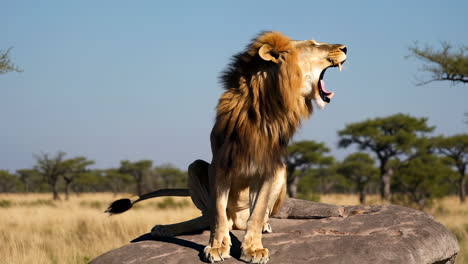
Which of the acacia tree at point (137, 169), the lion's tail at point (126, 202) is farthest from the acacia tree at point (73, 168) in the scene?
the lion's tail at point (126, 202)

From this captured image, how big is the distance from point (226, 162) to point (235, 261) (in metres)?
0.77

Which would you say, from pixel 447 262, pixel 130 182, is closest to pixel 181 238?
pixel 447 262

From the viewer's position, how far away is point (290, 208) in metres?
6.71

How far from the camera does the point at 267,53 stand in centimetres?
454

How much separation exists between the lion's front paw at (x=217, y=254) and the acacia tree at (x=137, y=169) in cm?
3782

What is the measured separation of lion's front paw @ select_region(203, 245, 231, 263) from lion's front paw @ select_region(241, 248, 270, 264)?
14 cm

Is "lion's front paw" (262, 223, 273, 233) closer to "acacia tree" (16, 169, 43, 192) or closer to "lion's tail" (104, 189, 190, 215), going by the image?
"lion's tail" (104, 189, 190, 215)

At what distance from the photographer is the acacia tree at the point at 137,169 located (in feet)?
141

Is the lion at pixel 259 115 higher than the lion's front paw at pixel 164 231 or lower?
higher

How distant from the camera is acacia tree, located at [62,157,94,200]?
129ft

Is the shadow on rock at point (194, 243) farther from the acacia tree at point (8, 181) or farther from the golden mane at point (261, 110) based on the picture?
the acacia tree at point (8, 181)

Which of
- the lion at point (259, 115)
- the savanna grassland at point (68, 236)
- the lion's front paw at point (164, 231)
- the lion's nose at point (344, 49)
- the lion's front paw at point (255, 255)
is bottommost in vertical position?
the savanna grassland at point (68, 236)

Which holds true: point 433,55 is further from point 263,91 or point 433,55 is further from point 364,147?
point 263,91

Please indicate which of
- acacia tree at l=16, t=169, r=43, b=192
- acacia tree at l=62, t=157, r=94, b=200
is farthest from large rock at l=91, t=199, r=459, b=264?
acacia tree at l=16, t=169, r=43, b=192
